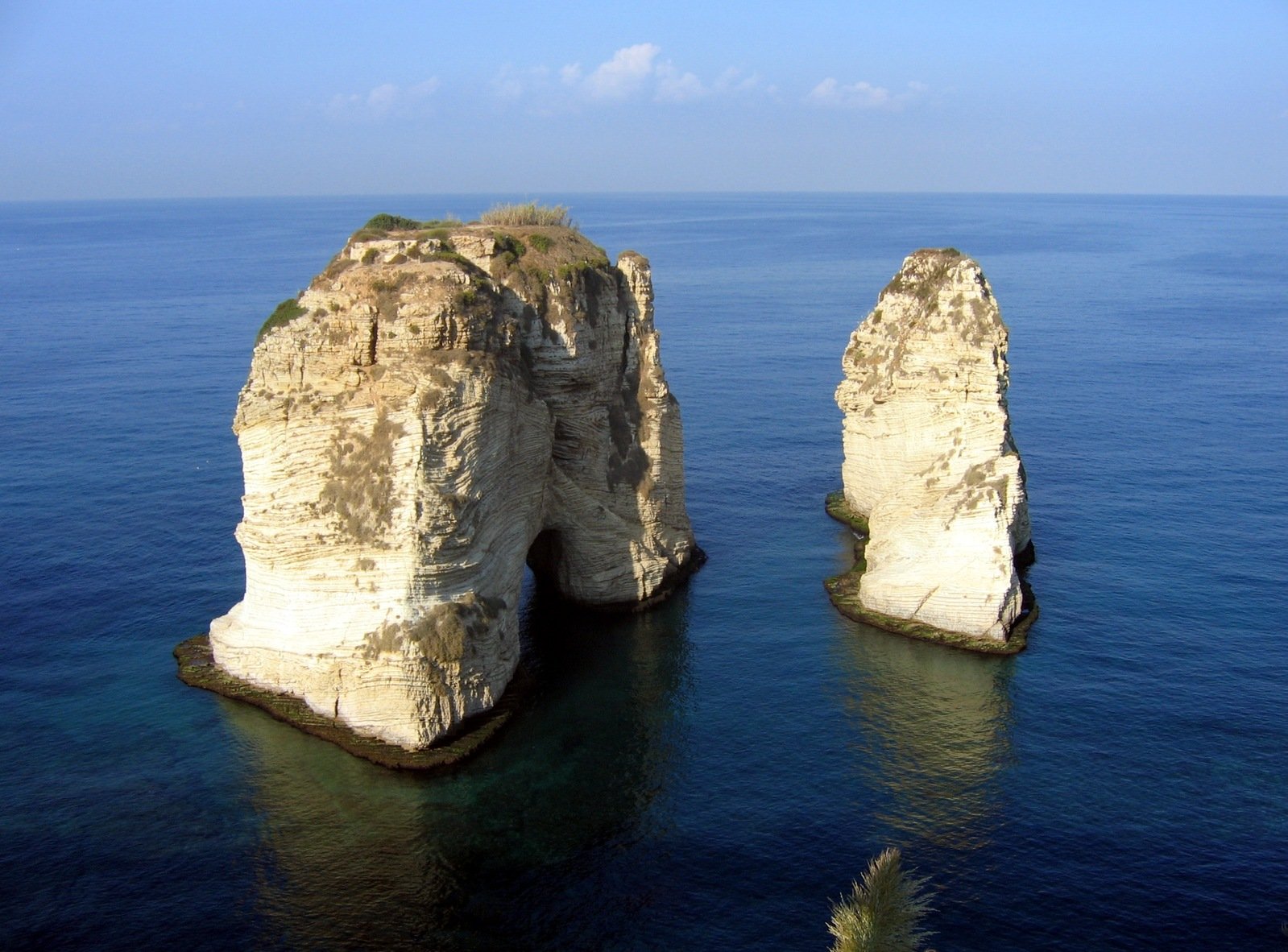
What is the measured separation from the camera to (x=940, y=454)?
1959 inches

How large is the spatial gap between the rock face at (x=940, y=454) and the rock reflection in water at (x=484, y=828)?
1183 cm

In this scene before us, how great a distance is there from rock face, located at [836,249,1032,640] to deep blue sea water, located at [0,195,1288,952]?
7.72 ft

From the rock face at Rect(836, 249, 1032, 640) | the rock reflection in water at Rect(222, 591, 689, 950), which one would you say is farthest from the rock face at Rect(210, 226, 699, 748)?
the rock face at Rect(836, 249, 1032, 640)

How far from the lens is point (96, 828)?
31875 mm

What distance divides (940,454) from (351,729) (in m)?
27.9

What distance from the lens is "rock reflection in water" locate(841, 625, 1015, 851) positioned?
3300 cm

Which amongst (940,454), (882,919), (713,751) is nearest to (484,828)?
(713,751)

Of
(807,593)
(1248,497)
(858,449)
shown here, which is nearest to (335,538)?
(807,593)

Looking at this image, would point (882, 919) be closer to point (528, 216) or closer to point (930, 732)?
point (930, 732)

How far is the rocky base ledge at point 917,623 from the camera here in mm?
44281

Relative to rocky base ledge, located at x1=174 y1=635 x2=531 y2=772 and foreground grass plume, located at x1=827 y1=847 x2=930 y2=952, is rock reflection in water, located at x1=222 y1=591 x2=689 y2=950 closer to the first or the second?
rocky base ledge, located at x1=174 y1=635 x2=531 y2=772

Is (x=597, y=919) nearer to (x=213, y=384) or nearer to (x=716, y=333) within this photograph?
(x=213, y=384)

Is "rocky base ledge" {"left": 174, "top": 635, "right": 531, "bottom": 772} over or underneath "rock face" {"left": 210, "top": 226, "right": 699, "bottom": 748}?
underneath

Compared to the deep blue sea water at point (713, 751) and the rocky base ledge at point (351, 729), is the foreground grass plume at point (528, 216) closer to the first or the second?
the deep blue sea water at point (713, 751)
